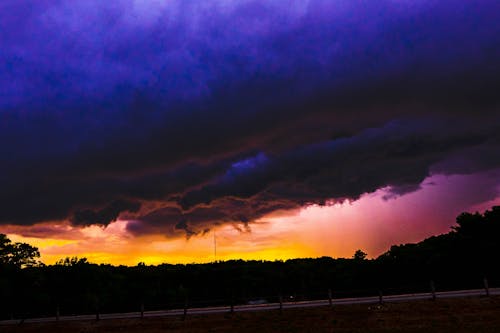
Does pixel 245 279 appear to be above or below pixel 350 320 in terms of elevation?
above

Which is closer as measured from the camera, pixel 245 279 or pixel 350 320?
pixel 350 320

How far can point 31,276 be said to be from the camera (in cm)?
7731

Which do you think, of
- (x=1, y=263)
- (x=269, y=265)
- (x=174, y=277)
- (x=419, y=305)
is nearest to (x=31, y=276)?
(x=1, y=263)

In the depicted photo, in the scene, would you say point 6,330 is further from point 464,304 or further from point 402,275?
point 402,275

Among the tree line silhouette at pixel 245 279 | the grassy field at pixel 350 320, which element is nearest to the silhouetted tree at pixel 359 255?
the tree line silhouette at pixel 245 279

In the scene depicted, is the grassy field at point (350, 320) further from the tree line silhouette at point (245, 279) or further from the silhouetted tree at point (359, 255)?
the silhouetted tree at point (359, 255)

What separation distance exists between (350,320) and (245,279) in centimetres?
5169

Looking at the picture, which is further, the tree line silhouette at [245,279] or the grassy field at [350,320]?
the tree line silhouette at [245,279]

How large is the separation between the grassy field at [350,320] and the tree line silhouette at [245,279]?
8652mm

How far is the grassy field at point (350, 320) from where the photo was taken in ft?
129

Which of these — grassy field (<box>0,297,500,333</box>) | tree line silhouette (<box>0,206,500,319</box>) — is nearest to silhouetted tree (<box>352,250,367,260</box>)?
tree line silhouette (<box>0,206,500,319</box>)

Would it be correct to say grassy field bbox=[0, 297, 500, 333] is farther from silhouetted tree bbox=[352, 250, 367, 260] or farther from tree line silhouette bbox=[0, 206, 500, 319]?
silhouetted tree bbox=[352, 250, 367, 260]

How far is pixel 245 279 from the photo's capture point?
9362 centimetres

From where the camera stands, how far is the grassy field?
3941 cm
